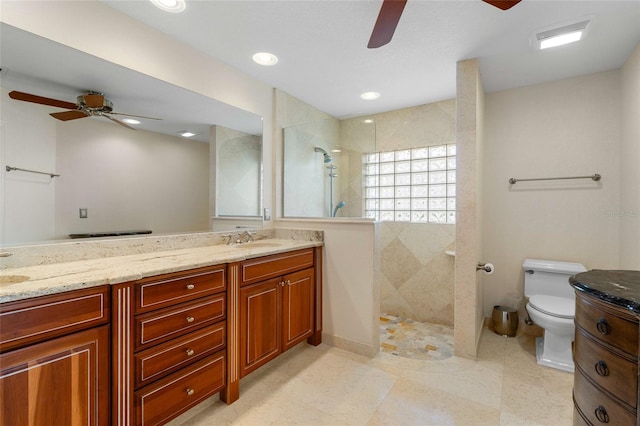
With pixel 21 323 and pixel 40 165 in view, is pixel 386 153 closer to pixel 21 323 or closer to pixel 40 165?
pixel 40 165

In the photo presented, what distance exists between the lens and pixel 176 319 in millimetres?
1396

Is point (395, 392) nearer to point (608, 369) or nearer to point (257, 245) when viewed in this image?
point (608, 369)

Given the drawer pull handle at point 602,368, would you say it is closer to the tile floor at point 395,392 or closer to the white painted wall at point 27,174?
the tile floor at point 395,392

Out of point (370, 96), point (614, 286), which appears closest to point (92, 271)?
point (614, 286)

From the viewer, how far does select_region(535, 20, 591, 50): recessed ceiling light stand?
1730mm

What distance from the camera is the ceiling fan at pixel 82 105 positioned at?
1.41 m

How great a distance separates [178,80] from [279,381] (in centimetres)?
222

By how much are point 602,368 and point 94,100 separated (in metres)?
2.72

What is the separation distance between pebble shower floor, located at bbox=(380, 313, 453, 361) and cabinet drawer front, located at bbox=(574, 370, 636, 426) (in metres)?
1.18

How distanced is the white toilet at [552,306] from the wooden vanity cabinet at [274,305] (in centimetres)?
178

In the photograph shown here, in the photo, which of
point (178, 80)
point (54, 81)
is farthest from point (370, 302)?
point (54, 81)

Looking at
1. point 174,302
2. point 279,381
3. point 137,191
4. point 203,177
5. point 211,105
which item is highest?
point 211,105

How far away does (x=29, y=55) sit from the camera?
1.40 metres

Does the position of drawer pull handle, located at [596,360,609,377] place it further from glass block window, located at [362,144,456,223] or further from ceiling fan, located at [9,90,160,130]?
ceiling fan, located at [9,90,160,130]
